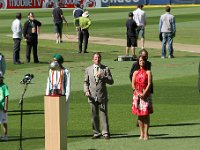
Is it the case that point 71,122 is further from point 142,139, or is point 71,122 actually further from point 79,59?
point 79,59

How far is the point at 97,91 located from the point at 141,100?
101 cm

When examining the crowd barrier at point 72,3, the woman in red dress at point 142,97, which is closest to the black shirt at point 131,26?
the woman in red dress at point 142,97

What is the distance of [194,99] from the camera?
24656 mm

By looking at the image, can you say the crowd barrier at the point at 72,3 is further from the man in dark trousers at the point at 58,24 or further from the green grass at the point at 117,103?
the man in dark trousers at the point at 58,24

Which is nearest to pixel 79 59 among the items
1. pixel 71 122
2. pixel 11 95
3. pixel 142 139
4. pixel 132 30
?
pixel 132 30

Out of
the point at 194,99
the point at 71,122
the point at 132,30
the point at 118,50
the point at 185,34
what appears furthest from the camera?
the point at 185,34

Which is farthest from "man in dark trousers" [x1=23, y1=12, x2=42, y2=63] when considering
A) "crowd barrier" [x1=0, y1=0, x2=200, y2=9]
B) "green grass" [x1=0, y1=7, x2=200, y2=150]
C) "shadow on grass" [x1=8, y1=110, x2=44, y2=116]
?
"crowd barrier" [x1=0, y1=0, x2=200, y2=9]

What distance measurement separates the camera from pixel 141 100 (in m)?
18.5

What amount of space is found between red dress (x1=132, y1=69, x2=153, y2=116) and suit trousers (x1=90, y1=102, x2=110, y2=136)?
675 millimetres

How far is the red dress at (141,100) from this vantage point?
18.4 metres

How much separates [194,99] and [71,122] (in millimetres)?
4869

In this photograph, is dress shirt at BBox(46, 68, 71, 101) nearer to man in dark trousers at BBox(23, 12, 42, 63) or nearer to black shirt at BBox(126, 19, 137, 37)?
man in dark trousers at BBox(23, 12, 42, 63)

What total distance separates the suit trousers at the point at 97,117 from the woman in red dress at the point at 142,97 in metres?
0.68

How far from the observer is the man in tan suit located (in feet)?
61.6
